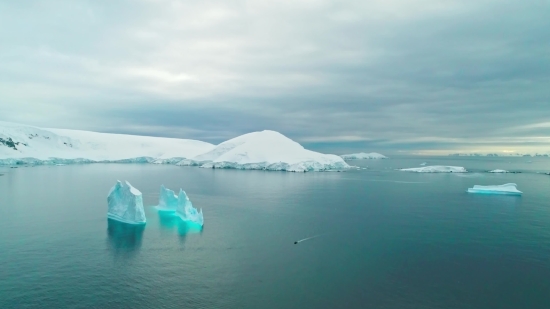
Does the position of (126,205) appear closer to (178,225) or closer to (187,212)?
(178,225)

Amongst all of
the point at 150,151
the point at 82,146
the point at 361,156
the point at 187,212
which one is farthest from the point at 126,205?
the point at 361,156

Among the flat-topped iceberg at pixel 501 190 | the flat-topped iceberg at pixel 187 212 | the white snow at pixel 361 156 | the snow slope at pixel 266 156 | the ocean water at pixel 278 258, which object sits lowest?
the ocean water at pixel 278 258

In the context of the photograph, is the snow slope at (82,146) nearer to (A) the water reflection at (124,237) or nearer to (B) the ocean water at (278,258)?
(B) the ocean water at (278,258)

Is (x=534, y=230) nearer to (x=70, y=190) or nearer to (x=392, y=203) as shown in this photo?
(x=392, y=203)

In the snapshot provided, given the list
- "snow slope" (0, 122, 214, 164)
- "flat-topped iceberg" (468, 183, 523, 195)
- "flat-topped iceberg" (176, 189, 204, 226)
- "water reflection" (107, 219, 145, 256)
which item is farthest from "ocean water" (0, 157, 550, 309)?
"snow slope" (0, 122, 214, 164)

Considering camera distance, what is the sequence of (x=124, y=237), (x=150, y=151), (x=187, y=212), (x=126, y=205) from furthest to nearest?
(x=150, y=151) → (x=187, y=212) → (x=126, y=205) → (x=124, y=237)

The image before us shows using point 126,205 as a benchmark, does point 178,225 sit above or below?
below

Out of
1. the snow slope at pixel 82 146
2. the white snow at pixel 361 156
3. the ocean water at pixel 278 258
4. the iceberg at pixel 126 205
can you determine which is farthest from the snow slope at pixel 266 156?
the white snow at pixel 361 156

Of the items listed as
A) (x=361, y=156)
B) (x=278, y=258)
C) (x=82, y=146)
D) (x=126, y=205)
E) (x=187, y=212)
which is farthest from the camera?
(x=361, y=156)

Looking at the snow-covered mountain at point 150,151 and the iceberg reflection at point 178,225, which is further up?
the snow-covered mountain at point 150,151
